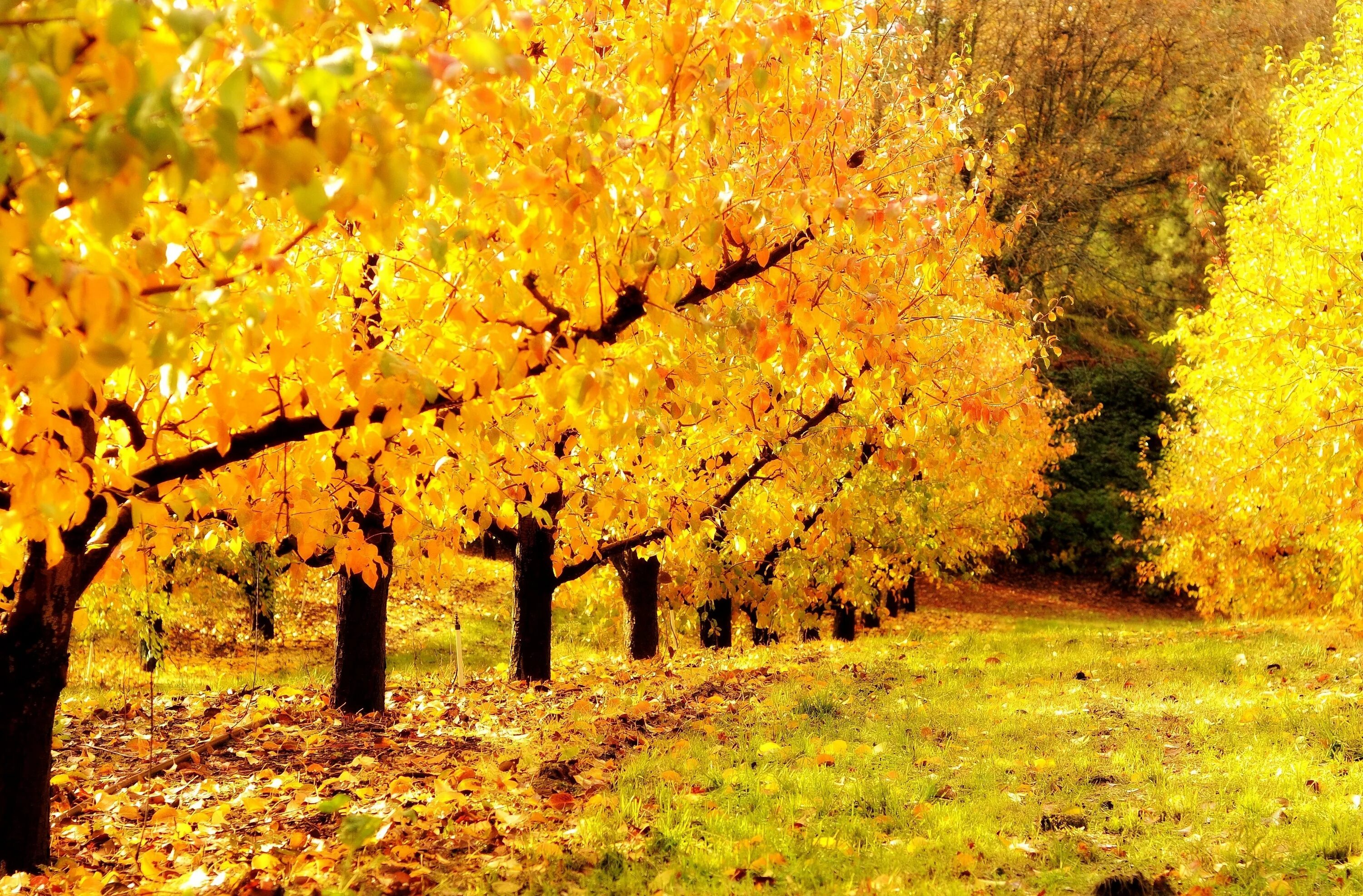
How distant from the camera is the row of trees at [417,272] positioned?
1.85 metres

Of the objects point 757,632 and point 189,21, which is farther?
point 757,632

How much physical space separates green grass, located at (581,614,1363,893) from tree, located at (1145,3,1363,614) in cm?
204

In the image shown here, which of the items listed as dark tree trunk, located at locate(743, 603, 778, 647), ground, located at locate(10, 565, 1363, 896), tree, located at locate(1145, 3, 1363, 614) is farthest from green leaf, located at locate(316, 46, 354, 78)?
dark tree trunk, located at locate(743, 603, 778, 647)

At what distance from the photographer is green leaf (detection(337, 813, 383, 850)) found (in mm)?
4059

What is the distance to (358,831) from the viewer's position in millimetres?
4129

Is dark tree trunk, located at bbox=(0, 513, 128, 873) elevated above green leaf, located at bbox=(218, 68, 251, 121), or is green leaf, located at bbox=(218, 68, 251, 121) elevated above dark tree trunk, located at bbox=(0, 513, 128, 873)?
green leaf, located at bbox=(218, 68, 251, 121)

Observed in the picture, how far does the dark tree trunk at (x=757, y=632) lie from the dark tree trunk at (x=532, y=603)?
535cm

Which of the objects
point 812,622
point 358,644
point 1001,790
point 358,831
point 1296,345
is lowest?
point 1001,790

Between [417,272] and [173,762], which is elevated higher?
[417,272]

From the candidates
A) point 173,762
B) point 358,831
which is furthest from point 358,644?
point 358,831

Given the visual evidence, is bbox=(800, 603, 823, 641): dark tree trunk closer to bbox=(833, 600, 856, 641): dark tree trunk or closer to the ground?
bbox=(833, 600, 856, 641): dark tree trunk

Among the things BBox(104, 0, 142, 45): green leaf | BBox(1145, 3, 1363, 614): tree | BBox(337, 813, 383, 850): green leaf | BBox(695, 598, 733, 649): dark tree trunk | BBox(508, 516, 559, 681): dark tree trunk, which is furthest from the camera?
BBox(695, 598, 733, 649): dark tree trunk

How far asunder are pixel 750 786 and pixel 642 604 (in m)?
7.42

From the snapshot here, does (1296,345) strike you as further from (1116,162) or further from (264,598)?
(1116,162)
